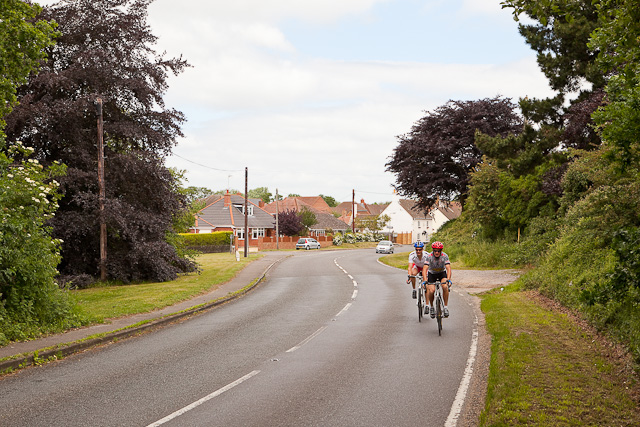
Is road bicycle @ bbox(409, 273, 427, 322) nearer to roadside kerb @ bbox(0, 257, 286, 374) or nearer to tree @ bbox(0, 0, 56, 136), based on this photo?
roadside kerb @ bbox(0, 257, 286, 374)

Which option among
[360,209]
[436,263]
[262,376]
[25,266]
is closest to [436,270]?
[436,263]

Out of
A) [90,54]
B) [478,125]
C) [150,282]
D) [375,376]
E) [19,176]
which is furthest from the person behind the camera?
[478,125]

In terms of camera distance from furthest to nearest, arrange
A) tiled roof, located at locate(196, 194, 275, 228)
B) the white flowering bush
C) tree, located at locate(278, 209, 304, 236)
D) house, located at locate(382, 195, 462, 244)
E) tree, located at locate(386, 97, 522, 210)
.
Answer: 1. house, located at locate(382, 195, 462, 244)
2. tree, located at locate(278, 209, 304, 236)
3. tiled roof, located at locate(196, 194, 275, 228)
4. tree, located at locate(386, 97, 522, 210)
5. the white flowering bush

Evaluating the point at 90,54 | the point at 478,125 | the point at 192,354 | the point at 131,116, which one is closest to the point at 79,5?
the point at 90,54

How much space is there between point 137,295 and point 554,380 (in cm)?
1566

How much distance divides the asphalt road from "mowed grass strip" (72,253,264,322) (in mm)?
2325

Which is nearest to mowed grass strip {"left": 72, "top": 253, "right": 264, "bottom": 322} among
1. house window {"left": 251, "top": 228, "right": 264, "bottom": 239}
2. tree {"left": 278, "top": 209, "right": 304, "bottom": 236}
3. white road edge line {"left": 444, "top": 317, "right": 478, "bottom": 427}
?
white road edge line {"left": 444, "top": 317, "right": 478, "bottom": 427}

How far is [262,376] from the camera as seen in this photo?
8.76 m

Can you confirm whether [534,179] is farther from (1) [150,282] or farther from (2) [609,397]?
(2) [609,397]

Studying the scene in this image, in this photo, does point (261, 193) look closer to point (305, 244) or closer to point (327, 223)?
point (327, 223)

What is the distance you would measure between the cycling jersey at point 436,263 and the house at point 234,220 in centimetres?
6375

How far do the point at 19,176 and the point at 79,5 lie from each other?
13714 mm

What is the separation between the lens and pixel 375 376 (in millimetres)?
8672

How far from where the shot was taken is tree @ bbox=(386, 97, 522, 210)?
44.4m
